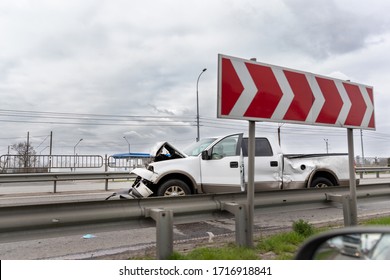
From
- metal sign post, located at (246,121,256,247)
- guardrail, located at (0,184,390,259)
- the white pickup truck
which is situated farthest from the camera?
the white pickup truck

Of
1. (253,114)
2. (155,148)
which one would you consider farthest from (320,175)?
(253,114)

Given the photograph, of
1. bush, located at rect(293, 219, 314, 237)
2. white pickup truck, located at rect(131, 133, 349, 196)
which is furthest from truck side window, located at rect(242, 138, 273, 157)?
bush, located at rect(293, 219, 314, 237)

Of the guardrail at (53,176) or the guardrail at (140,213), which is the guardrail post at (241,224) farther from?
the guardrail at (53,176)

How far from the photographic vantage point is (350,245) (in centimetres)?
166

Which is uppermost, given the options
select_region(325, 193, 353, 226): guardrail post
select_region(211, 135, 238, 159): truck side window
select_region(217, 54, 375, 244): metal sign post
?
select_region(217, 54, 375, 244): metal sign post

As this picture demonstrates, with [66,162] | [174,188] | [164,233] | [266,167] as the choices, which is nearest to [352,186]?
[266,167]

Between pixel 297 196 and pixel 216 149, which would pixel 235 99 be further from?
pixel 216 149

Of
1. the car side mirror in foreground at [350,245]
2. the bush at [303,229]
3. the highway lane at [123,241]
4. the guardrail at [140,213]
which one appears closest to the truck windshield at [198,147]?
the highway lane at [123,241]

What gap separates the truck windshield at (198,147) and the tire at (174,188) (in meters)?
0.94

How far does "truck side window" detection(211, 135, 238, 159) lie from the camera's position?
7574 millimetres

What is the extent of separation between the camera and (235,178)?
291 inches

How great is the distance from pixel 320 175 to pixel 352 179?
127 inches

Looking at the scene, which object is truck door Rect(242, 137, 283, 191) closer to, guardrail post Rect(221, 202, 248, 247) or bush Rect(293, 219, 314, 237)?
bush Rect(293, 219, 314, 237)

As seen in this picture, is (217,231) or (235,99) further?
(217,231)
